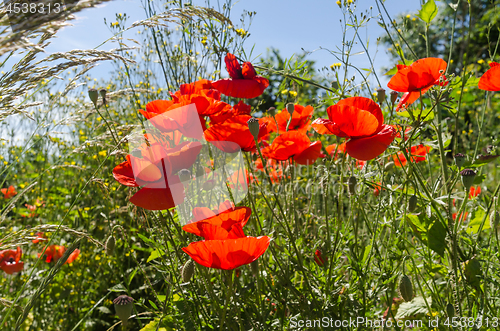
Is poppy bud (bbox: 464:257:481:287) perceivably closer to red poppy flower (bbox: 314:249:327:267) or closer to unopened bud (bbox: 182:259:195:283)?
red poppy flower (bbox: 314:249:327:267)

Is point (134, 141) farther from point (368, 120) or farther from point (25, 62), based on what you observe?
point (368, 120)

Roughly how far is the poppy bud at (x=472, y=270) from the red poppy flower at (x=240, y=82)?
0.85m

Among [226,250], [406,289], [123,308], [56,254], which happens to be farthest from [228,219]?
[56,254]

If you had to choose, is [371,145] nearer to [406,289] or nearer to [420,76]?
[420,76]

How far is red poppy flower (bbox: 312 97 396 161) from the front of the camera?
868 mm

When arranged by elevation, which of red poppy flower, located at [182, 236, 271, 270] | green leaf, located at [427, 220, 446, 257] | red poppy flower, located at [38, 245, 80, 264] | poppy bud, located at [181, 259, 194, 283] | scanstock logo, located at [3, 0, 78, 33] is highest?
scanstock logo, located at [3, 0, 78, 33]

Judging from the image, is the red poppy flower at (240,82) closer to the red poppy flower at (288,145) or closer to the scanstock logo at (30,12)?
the red poppy flower at (288,145)

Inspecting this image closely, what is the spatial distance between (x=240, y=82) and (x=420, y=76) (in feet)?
1.89

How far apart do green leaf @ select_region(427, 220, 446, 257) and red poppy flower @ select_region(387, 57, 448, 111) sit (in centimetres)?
41

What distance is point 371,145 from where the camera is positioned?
88cm

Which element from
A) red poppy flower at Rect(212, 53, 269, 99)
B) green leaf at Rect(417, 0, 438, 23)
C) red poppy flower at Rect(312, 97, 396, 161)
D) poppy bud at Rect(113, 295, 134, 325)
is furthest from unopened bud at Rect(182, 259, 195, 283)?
green leaf at Rect(417, 0, 438, 23)

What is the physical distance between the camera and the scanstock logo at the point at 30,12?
2.47ft

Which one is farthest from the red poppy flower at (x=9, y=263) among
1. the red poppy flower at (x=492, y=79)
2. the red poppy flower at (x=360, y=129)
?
the red poppy flower at (x=492, y=79)

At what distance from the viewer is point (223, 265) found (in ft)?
2.42
